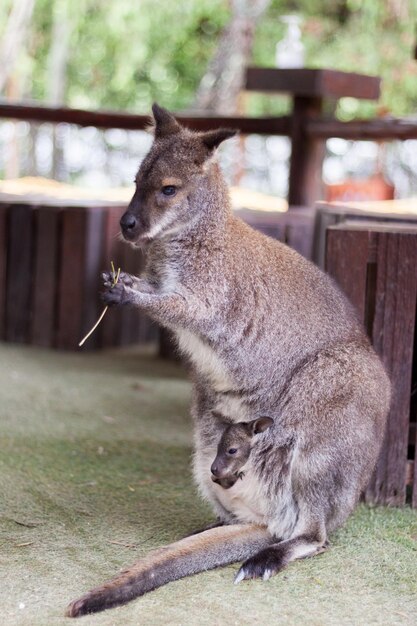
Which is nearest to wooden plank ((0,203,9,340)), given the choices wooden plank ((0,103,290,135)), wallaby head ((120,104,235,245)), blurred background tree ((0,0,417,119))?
wooden plank ((0,103,290,135))

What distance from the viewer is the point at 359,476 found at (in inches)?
137

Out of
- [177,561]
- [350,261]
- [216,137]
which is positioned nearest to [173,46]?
[350,261]

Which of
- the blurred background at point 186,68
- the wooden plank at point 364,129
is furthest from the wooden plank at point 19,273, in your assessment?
the blurred background at point 186,68

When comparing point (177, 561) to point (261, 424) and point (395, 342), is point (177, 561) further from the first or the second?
point (395, 342)

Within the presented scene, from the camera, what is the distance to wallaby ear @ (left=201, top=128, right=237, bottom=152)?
3574 mm

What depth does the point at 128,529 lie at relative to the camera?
11.9 ft

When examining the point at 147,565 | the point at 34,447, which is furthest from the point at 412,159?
the point at 147,565

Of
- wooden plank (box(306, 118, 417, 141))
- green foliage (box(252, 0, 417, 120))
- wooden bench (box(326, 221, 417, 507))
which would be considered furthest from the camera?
green foliage (box(252, 0, 417, 120))

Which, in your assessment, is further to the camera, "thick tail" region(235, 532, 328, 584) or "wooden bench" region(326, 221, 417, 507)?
"wooden bench" region(326, 221, 417, 507)

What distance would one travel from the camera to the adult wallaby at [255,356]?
3.39 meters

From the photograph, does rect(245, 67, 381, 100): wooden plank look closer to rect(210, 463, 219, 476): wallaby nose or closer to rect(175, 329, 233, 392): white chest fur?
rect(175, 329, 233, 392): white chest fur

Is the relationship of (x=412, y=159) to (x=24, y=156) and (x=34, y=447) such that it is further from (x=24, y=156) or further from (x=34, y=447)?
(x=34, y=447)

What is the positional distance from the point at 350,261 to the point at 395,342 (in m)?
0.39

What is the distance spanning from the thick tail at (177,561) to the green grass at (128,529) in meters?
0.03
